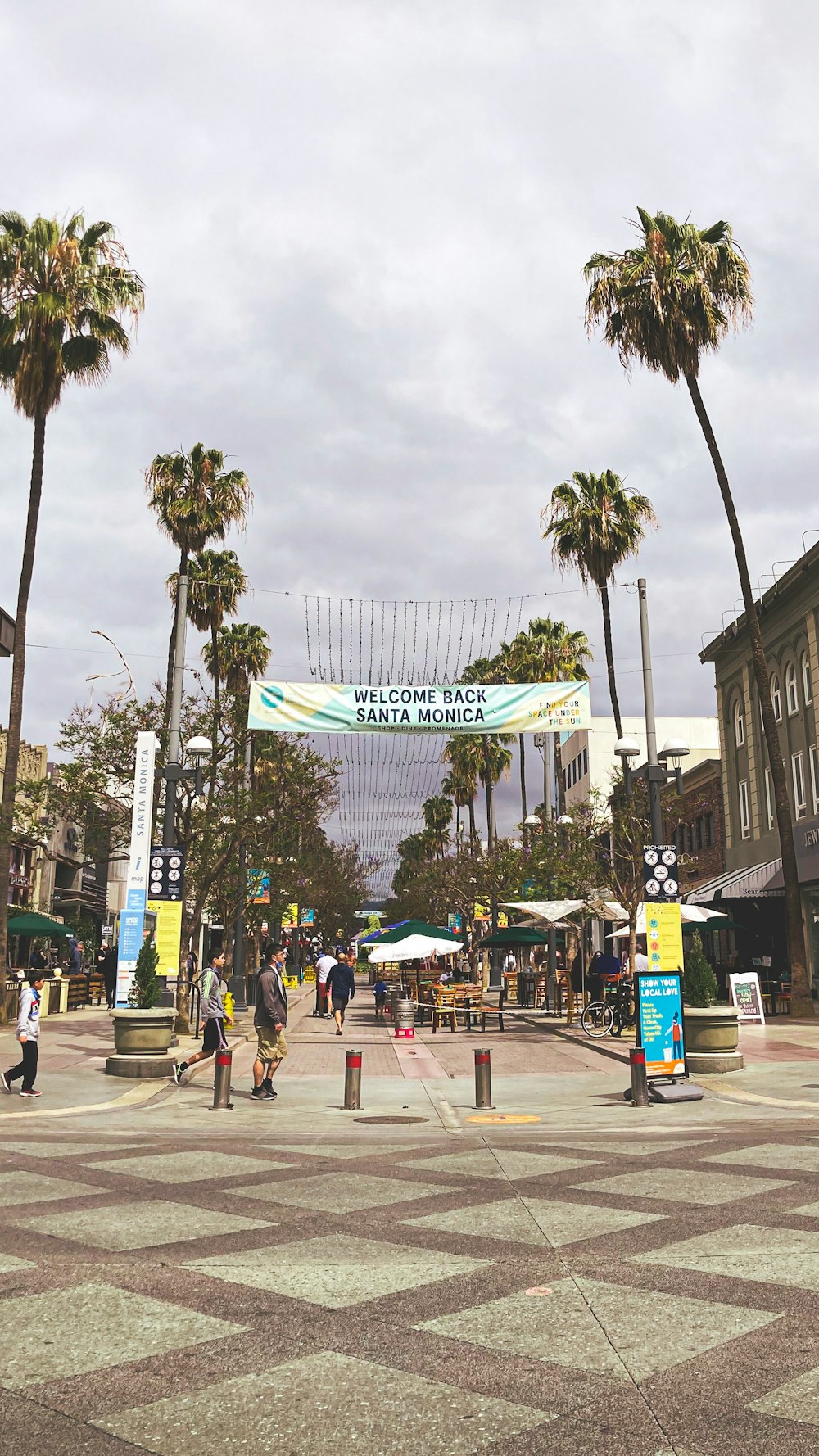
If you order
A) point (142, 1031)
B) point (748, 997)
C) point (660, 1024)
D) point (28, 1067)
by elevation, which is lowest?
point (28, 1067)

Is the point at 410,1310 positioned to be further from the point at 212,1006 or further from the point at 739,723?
the point at 739,723

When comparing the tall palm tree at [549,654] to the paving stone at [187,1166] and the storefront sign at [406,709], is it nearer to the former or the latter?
the storefront sign at [406,709]

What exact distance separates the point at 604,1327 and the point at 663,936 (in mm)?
14156

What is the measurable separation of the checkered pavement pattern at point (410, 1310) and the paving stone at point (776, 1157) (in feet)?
0.43

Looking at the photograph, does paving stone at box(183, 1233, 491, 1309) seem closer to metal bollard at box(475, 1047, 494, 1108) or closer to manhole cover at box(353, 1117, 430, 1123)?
manhole cover at box(353, 1117, 430, 1123)

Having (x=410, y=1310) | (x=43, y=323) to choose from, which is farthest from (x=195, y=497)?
(x=410, y=1310)

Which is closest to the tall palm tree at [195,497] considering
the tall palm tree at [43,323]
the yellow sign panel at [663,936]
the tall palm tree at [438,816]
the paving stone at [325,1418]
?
the tall palm tree at [43,323]

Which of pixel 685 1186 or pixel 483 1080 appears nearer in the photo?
pixel 685 1186

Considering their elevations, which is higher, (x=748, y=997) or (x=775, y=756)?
(x=775, y=756)

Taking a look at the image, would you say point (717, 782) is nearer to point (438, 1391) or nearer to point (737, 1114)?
point (737, 1114)

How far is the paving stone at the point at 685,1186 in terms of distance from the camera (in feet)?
28.1

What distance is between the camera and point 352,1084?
14.4 metres

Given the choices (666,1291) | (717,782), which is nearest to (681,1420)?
(666,1291)

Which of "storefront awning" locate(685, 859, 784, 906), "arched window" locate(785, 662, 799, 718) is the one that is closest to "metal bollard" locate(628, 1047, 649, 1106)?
"storefront awning" locate(685, 859, 784, 906)
